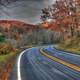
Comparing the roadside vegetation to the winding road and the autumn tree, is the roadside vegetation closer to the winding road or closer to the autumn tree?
the autumn tree

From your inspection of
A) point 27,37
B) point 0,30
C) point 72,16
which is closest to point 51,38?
point 27,37

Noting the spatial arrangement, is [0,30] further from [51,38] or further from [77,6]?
[51,38]

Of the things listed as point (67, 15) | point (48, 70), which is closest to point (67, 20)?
point (67, 15)

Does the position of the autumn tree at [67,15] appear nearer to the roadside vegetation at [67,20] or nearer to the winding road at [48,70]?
the roadside vegetation at [67,20]

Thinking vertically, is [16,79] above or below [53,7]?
below

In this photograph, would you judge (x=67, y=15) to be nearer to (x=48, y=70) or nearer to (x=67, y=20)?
(x=67, y=20)

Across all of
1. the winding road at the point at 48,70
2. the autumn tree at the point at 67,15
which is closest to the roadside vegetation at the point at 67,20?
the autumn tree at the point at 67,15

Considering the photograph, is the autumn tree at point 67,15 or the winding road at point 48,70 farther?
the autumn tree at point 67,15

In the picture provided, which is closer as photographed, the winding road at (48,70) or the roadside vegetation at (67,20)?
the winding road at (48,70)

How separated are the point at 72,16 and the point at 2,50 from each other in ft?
64.6

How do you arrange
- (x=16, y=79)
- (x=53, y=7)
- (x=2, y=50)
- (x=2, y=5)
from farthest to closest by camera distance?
(x=53, y=7) → (x=2, y=50) → (x=16, y=79) → (x=2, y=5)

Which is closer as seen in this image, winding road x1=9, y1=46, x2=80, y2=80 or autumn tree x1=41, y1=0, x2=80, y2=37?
winding road x1=9, y1=46, x2=80, y2=80

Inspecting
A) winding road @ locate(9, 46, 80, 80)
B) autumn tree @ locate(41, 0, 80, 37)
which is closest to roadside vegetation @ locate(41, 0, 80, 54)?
autumn tree @ locate(41, 0, 80, 37)

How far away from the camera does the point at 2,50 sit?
46812mm
